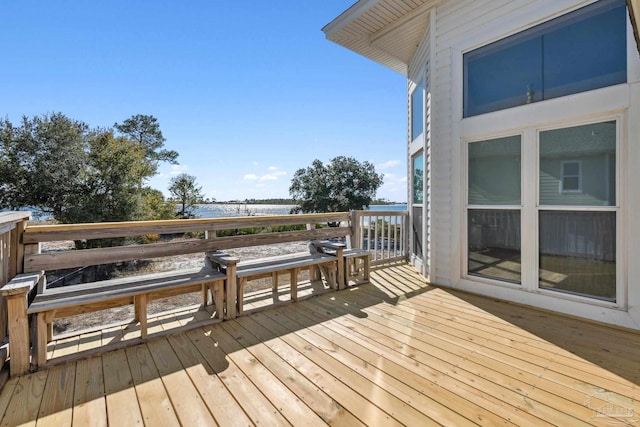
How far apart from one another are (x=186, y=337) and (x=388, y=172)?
18.9 m

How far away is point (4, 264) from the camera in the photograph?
6.16 ft

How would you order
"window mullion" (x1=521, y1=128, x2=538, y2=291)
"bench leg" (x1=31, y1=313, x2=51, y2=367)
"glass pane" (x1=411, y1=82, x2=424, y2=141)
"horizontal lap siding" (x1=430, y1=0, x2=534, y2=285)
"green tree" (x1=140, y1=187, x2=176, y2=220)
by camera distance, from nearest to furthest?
"bench leg" (x1=31, y1=313, x2=51, y2=367), "window mullion" (x1=521, y1=128, x2=538, y2=291), "horizontal lap siding" (x1=430, y1=0, x2=534, y2=285), "glass pane" (x1=411, y1=82, x2=424, y2=141), "green tree" (x1=140, y1=187, x2=176, y2=220)

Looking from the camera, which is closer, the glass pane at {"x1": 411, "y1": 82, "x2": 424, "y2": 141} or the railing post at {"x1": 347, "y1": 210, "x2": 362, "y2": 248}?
the railing post at {"x1": 347, "y1": 210, "x2": 362, "y2": 248}

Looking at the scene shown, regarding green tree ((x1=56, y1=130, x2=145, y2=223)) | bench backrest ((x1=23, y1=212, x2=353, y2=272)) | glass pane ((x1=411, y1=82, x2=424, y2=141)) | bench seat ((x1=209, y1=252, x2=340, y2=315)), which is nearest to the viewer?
bench backrest ((x1=23, y1=212, x2=353, y2=272))

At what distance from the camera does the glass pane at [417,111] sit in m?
4.35

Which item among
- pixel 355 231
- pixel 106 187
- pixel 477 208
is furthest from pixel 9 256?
pixel 106 187

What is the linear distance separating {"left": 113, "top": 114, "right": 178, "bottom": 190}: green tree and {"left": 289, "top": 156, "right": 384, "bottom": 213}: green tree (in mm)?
10398

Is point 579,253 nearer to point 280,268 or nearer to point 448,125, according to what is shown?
point 448,125

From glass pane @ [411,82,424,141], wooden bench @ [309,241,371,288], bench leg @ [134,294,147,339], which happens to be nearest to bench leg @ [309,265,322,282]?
wooden bench @ [309,241,371,288]

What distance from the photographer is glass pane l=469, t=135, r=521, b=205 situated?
3039mm

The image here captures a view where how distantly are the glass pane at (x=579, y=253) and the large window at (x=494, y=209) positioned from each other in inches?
10.2

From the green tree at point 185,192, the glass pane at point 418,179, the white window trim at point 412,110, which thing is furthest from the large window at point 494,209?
the green tree at point 185,192

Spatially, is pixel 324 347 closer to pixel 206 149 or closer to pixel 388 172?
pixel 388 172

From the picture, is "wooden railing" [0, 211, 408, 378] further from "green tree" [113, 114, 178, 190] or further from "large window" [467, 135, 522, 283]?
"green tree" [113, 114, 178, 190]
